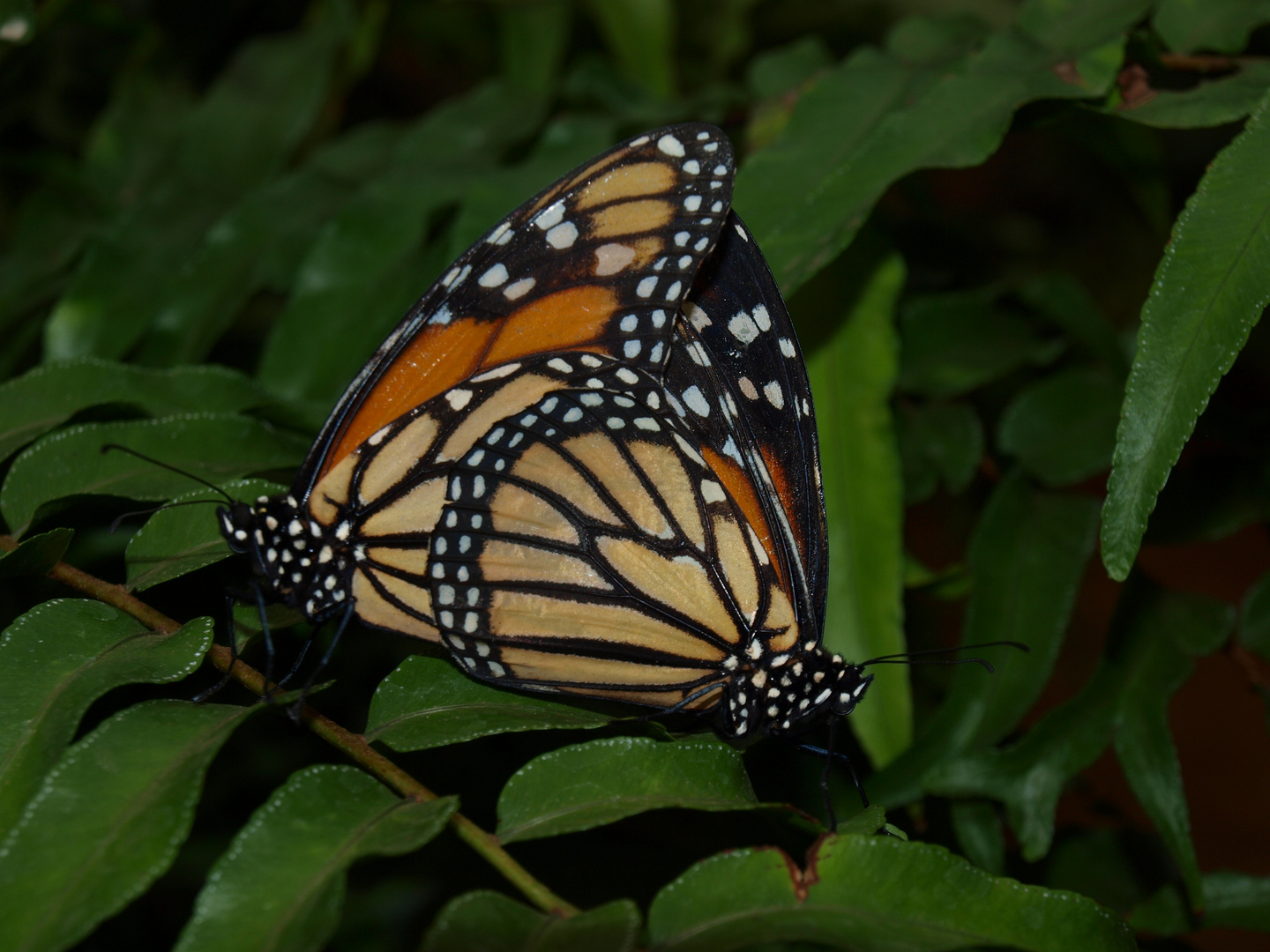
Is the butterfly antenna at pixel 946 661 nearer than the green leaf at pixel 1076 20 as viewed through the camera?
Yes

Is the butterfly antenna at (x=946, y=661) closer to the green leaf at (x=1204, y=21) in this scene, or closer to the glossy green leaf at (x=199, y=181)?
the green leaf at (x=1204, y=21)

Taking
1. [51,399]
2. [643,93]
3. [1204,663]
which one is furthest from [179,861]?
[1204,663]

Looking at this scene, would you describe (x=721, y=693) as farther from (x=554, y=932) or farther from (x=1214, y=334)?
(x=1214, y=334)

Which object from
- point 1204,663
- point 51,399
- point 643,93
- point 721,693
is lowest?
point 1204,663

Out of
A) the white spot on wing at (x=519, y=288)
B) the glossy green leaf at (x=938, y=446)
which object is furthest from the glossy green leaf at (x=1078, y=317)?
the white spot on wing at (x=519, y=288)

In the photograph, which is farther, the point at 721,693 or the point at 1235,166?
the point at 721,693
